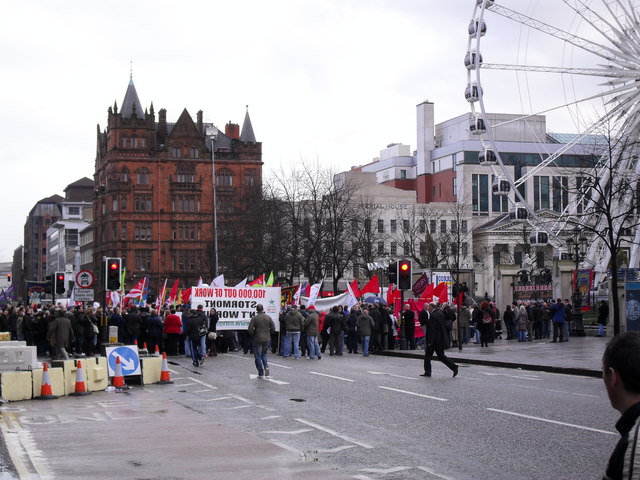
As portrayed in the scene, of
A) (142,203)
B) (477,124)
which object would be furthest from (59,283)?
(142,203)

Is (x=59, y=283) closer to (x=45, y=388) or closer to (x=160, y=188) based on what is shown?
(x=45, y=388)

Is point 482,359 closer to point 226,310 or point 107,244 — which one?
point 226,310

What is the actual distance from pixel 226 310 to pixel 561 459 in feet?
81.8

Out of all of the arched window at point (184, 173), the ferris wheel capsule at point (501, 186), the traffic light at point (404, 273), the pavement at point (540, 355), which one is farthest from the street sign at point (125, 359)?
the arched window at point (184, 173)

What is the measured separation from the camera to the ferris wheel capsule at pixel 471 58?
155ft

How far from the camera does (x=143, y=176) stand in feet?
400

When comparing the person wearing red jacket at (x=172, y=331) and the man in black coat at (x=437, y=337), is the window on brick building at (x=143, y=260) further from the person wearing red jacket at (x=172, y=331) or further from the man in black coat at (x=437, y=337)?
the man in black coat at (x=437, y=337)

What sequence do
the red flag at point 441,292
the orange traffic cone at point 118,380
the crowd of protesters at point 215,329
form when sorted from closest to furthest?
the orange traffic cone at point 118,380
the crowd of protesters at point 215,329
the red flag at point 441,292

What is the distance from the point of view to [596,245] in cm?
5391

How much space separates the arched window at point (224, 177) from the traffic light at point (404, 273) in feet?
293

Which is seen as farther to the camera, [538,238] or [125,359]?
[538,238]

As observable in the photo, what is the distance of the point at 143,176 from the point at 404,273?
91.5 meters

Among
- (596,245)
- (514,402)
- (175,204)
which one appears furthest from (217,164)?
(514,402)

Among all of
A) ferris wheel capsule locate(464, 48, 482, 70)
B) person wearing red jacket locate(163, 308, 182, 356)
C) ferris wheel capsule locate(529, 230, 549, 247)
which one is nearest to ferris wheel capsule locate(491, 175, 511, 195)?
ferris wheel capsule locate(529, 230, 549, 247)
